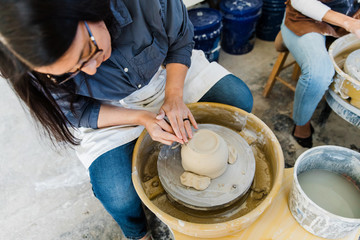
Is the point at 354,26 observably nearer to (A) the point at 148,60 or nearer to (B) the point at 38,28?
(A) the point at 148,60

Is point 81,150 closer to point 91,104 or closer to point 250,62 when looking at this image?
point 91,104

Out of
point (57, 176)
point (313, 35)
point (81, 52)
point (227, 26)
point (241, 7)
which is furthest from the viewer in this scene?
point (227, 26)

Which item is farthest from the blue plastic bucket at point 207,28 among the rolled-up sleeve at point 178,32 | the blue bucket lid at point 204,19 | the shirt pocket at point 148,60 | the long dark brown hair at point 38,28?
the long dark brown hair at point 38,28

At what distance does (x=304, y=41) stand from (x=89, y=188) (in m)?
1.71

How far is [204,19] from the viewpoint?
2316 mm

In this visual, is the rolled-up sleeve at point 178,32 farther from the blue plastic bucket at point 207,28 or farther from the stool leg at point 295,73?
the stool leg at point 295,73

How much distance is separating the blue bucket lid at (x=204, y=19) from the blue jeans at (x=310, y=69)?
698mm

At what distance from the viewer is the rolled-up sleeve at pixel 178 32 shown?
1.16 m

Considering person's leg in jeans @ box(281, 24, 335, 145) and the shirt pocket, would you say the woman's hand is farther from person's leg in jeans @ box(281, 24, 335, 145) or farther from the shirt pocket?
the shirt pocket

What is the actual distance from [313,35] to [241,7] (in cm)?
106

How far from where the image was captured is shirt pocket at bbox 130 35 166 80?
1144 millimetres

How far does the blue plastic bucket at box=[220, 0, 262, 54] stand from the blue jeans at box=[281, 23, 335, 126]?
0.82 m

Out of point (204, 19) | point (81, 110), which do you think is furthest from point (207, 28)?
point (81, 110)

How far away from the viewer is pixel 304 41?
1608 millimetres
